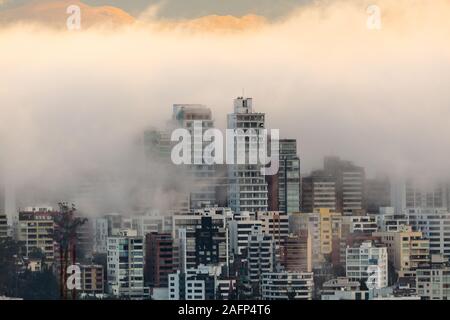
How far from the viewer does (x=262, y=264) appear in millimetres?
9680

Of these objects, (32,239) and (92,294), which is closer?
(92,294)

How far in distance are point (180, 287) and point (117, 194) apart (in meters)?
0.70

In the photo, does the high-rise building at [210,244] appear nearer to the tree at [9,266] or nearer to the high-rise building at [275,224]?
the high-rise building at [275,224]

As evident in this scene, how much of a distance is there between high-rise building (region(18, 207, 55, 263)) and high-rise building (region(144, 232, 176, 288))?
54 centimetres

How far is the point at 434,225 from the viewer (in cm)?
973

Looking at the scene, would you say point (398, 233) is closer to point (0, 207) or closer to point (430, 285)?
point (430, 285)

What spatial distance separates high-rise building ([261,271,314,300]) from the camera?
30.5ft

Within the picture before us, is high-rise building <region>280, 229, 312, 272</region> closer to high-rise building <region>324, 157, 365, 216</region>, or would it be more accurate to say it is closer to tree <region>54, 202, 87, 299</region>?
high-rise building <region>324, 157, 365, 216</region>

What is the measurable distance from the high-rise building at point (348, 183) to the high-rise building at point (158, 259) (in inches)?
38.5

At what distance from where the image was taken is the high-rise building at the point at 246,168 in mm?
9344

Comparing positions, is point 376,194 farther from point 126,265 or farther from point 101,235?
point 101,235

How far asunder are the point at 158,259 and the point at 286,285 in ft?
2.38

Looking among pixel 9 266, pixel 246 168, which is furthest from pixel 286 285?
pixel 9 266
